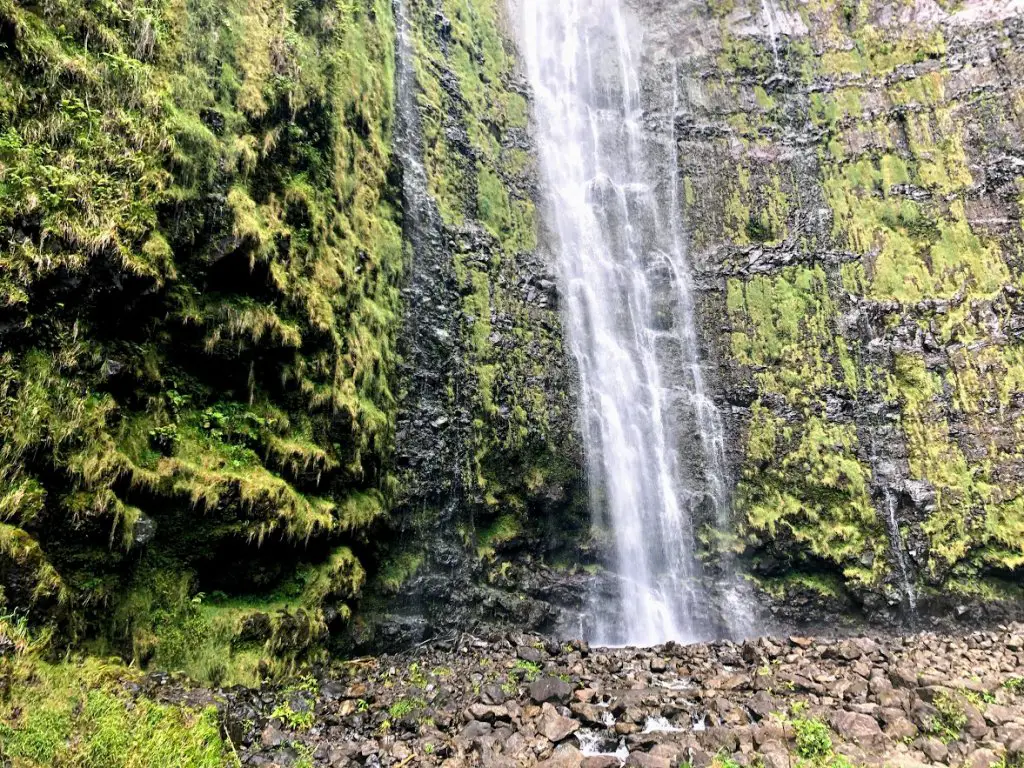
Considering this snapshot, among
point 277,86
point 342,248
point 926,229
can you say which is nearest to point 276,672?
point 342,248

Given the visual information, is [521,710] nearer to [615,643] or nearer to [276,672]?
[276,672]

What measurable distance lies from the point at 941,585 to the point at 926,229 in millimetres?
9763

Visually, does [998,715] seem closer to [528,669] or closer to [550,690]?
[550,690]

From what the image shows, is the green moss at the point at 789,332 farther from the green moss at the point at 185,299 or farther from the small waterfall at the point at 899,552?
the green moss at the point at 185,299

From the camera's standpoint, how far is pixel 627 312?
57.9 ft

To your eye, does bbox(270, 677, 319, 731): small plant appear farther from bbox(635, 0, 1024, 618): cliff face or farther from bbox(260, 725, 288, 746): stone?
bbox(635, 0, 1024, 618): cliff face

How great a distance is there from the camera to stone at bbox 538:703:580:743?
6.79 m

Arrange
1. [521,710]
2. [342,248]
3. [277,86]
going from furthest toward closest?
[342,248] < [277,86] < [521,710]

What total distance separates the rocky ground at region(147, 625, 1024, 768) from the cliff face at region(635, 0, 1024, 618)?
4.46m

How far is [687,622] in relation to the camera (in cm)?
1435

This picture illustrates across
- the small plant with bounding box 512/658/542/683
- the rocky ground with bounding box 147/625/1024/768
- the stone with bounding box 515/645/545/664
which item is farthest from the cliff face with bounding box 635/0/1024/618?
the small plant with bounding box 512/658/542/683

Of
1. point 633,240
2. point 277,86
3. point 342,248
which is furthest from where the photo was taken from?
point 633,240

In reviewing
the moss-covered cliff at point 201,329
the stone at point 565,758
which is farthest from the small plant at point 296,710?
the stone at point 565,758

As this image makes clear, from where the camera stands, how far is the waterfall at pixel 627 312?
14.9m
